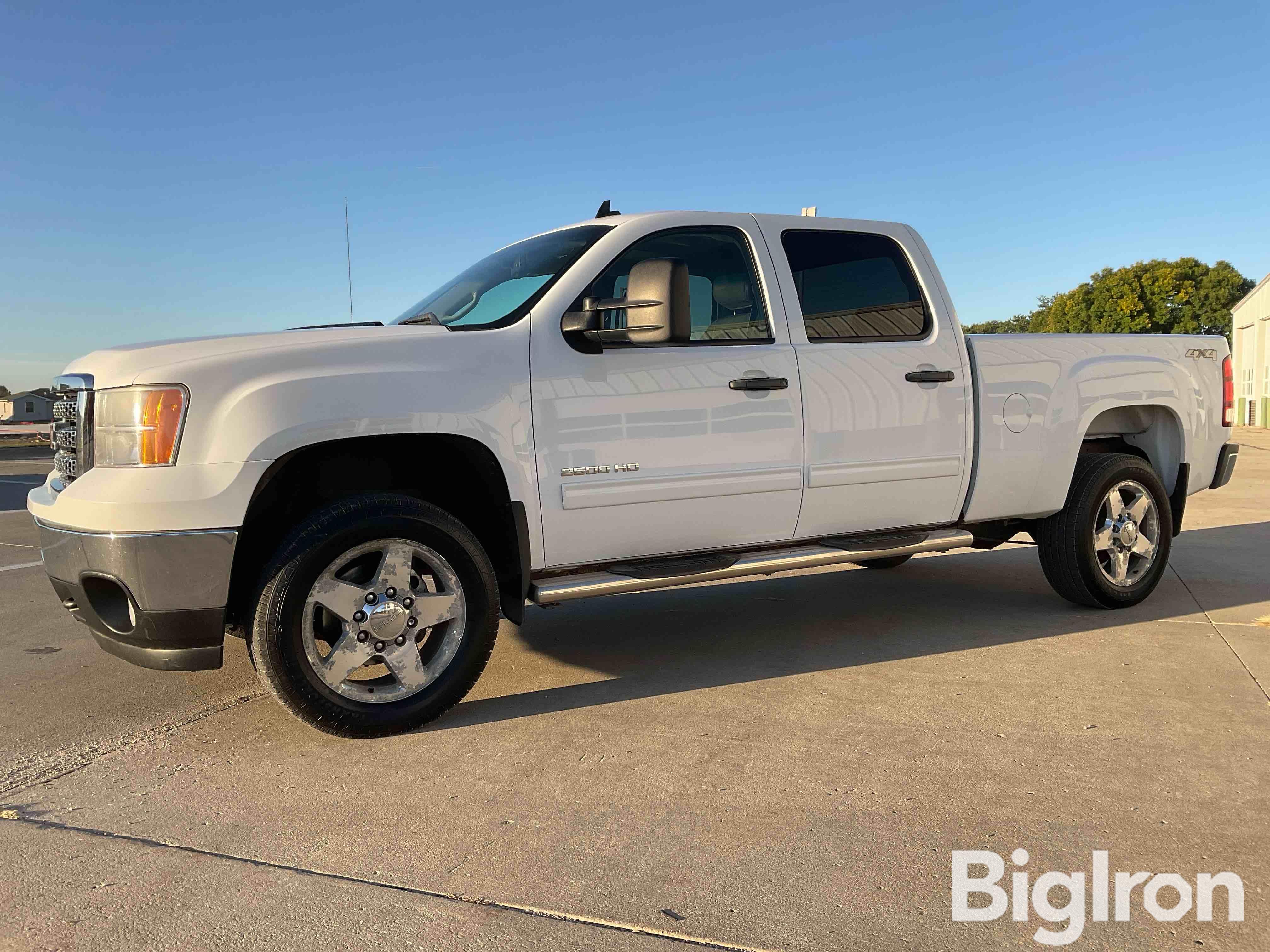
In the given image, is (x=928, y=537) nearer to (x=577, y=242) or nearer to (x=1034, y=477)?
(x=1034, y=477)

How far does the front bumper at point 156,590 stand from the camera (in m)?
3.17

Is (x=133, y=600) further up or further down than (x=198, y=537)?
further down

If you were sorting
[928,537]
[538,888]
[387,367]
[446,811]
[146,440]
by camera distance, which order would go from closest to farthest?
[538,888]
[446,811]
[146,440]
[387,367]
[928,537]

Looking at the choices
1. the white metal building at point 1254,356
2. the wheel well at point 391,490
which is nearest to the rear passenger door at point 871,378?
the wheel well at point 391,490

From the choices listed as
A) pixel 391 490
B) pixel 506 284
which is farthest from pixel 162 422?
pixel 506 284

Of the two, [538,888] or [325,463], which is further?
[325,463]

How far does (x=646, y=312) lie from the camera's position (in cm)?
372

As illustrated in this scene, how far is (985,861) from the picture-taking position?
2465 mm

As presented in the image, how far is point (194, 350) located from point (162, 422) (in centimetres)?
29

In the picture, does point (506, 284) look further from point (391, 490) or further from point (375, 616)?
point (375, 616)

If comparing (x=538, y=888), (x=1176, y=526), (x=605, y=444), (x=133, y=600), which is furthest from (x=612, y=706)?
(x=1176, y=526)

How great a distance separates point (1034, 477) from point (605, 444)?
241 cm

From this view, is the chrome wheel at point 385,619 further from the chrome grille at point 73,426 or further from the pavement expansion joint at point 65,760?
the chrome grille at point 73,426

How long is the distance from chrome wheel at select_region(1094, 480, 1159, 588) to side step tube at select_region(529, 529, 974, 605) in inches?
34.7
